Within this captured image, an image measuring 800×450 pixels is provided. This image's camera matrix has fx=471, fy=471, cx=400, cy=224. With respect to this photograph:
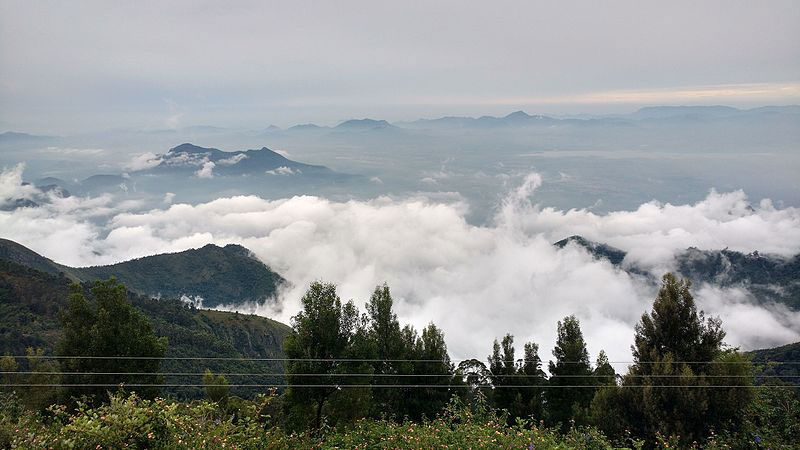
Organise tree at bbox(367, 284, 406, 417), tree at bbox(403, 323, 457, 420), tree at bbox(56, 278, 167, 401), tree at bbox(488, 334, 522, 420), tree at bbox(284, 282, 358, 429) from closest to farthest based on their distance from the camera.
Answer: tree at bbox(284, 282, 358, 429) < tree at bbox(56, 278, 167, 401) < tree at bbox(403, 323, 457, 420) < tree at bbox(488, 334, 522, 420) < tree at bbox(367, 284, 406, 417)

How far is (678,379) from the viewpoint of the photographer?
11781mm

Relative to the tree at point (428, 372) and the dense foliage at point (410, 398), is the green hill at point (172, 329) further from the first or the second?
the dense foliage at point (410, 398)

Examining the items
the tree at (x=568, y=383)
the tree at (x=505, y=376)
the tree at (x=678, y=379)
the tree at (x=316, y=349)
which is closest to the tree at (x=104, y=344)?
the tree at (x=316, y=349)

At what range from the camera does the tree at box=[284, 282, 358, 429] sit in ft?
54.6

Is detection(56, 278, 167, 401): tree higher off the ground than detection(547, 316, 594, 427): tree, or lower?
higher

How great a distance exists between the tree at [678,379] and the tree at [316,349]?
8.99 metres

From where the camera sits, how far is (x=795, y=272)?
624 feet

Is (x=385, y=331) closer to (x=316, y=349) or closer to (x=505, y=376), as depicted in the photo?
(x=505, y=376)

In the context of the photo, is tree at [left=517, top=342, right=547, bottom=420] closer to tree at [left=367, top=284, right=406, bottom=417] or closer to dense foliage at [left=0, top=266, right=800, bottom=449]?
dense foliage at [left=0, top=266, right=800, bottom=449]

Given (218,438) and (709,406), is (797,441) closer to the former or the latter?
(709,406)

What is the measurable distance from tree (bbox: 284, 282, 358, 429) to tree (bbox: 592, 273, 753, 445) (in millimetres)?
8986

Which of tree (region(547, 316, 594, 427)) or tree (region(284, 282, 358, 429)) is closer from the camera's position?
tree (region(284, 282, 358, 429))

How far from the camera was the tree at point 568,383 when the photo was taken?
75.8 ft

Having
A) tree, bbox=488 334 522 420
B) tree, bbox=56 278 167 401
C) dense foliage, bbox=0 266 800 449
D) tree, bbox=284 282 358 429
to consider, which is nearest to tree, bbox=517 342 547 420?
dense foliage, bbox=0 266 800 449
